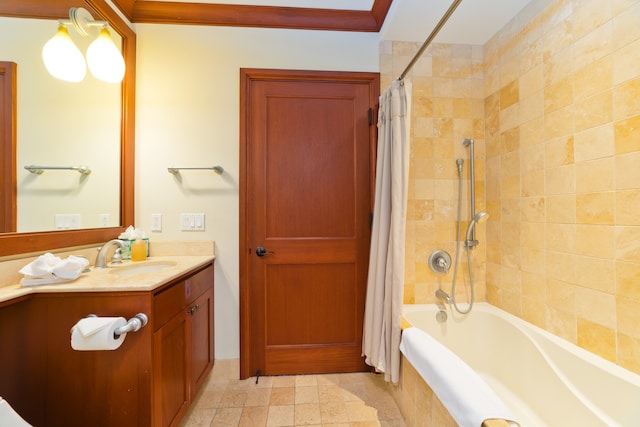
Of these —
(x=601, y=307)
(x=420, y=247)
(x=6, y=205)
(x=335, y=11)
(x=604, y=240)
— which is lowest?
(x=601, y=307)

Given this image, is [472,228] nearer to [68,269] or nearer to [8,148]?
[68,269]

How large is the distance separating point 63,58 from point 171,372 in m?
1.74

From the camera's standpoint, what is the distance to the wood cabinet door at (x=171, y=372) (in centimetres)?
109

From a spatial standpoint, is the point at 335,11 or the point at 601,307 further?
the point at 335,11

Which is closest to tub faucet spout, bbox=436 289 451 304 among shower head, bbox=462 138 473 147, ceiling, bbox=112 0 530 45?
shower head, bbox=462 138 473 147

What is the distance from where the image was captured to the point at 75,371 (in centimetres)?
103

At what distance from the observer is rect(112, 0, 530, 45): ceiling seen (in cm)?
166

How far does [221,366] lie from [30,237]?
4.33 ft

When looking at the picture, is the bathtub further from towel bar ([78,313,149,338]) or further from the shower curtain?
towel bar ([78,313,149,338])

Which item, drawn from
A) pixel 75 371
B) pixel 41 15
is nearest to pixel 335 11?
pixel 41 15

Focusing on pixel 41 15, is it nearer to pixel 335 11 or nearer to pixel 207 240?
pixel 207 240

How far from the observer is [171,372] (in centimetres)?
121

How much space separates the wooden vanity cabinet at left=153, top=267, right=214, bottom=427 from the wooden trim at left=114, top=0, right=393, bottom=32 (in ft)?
5.83

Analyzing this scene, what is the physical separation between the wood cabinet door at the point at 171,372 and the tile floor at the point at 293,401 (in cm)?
27
